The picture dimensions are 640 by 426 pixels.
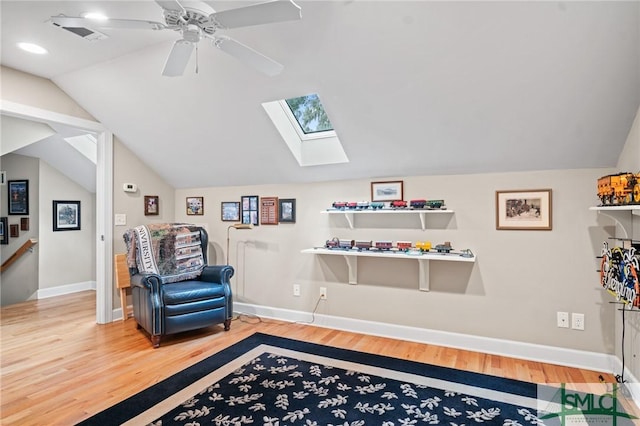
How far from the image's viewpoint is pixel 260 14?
162cm

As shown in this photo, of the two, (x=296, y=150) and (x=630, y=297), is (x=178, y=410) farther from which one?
(x=630, y=297)

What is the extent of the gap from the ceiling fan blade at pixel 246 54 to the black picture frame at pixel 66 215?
4742mm

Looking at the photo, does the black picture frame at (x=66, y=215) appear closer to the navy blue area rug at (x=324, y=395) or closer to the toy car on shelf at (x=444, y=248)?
the navy blue area rug at (x=324, y=395)

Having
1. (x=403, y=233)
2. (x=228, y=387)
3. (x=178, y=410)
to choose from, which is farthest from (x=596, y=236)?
→ (x=178, y=410)

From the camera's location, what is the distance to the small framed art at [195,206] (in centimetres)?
461

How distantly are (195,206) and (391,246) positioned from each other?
2737mm

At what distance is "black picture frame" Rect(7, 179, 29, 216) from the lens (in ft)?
16.0

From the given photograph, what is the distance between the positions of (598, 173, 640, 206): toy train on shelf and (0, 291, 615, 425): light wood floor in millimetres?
1350

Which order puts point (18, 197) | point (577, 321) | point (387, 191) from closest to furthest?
point (577, 321), point (387, 191), point (18, 197)

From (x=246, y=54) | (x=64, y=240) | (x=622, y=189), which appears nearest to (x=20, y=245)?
(x=64, y=240)

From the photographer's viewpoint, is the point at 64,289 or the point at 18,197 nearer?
the point at 18,197

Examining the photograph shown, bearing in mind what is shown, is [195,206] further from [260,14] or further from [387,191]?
[260,14]

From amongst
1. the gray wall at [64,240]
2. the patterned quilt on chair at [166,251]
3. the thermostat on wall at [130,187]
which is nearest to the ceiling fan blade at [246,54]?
the patterned quilt on chair at [166,251]

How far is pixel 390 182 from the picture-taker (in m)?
3.42
